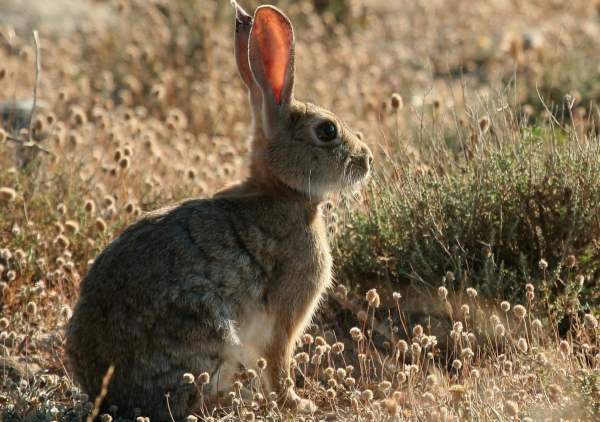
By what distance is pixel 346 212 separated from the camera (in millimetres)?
5934

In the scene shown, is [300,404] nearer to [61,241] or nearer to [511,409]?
[511,409]

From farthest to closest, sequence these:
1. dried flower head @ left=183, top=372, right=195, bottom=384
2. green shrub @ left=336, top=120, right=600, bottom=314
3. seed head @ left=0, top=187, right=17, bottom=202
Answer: seed head @ left=0, top=187, right=17, bottom=202 < green shrub @ left=336, top=120, right=600, bottom=314 < dried flower head @ left=183, top=372, right=195, bottom=384

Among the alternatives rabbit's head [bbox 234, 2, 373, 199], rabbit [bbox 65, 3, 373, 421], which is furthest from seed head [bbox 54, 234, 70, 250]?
rabbit's head [bbox 234, 2, 373, 199]

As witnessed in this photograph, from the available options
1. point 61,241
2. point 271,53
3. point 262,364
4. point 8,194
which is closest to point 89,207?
point 61,241

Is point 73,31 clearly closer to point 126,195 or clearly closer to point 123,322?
point 126,195

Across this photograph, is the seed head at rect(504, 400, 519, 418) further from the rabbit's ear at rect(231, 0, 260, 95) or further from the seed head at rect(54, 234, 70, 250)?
the seed head at rect(54, 234, 70, 250)

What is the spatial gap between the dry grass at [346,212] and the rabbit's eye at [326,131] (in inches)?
24.4

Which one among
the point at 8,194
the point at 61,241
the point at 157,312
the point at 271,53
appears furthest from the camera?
the point at 8,194

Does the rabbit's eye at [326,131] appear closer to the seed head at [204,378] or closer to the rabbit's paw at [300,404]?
the rabbit's paw at [300,404]

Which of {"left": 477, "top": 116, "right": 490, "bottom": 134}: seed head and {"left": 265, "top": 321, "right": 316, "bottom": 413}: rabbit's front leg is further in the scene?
{"left": 477, "top": 116, "right": 490, "bottom": 134}: seed head

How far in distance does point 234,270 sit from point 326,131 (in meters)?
1.01

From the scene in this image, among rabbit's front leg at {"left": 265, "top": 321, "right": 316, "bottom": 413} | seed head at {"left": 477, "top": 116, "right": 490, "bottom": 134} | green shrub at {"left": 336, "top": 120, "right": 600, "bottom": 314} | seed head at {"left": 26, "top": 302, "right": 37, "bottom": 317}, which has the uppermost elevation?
seed head at {"left": 477, "top": 116, "right": 490, "bottom": 134}

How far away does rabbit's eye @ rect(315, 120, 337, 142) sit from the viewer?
16.8ft

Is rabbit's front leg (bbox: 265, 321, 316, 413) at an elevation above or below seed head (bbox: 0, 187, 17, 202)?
below
